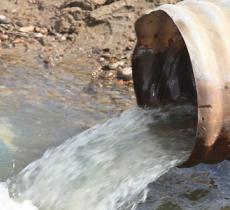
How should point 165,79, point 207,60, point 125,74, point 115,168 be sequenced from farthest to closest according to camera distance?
point 125,74 < point 165,79 < point 115,168 < point 207,60

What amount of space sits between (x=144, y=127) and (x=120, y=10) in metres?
2.44

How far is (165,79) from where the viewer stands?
372 cm

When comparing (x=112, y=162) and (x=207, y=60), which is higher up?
(x=207, y=60)

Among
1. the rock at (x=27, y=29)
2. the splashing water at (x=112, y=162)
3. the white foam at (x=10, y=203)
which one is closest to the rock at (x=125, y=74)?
the rock at (x=27, y=29)

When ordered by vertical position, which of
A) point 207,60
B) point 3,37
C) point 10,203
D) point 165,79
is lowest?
point 10,203

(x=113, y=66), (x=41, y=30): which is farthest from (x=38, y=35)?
(x=113, y=66)

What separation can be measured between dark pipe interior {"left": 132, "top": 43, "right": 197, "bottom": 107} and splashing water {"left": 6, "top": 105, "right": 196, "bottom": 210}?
124 mm

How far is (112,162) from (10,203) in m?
0.57

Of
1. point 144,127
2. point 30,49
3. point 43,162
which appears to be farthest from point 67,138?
point 30,49

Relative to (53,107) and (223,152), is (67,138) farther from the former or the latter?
(223,152)

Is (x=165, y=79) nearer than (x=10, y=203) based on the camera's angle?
No

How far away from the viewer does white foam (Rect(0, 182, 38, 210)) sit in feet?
10.8

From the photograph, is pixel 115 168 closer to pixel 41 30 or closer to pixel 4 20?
pixel 41 30

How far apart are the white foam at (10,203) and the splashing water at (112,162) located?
0.04 metres
